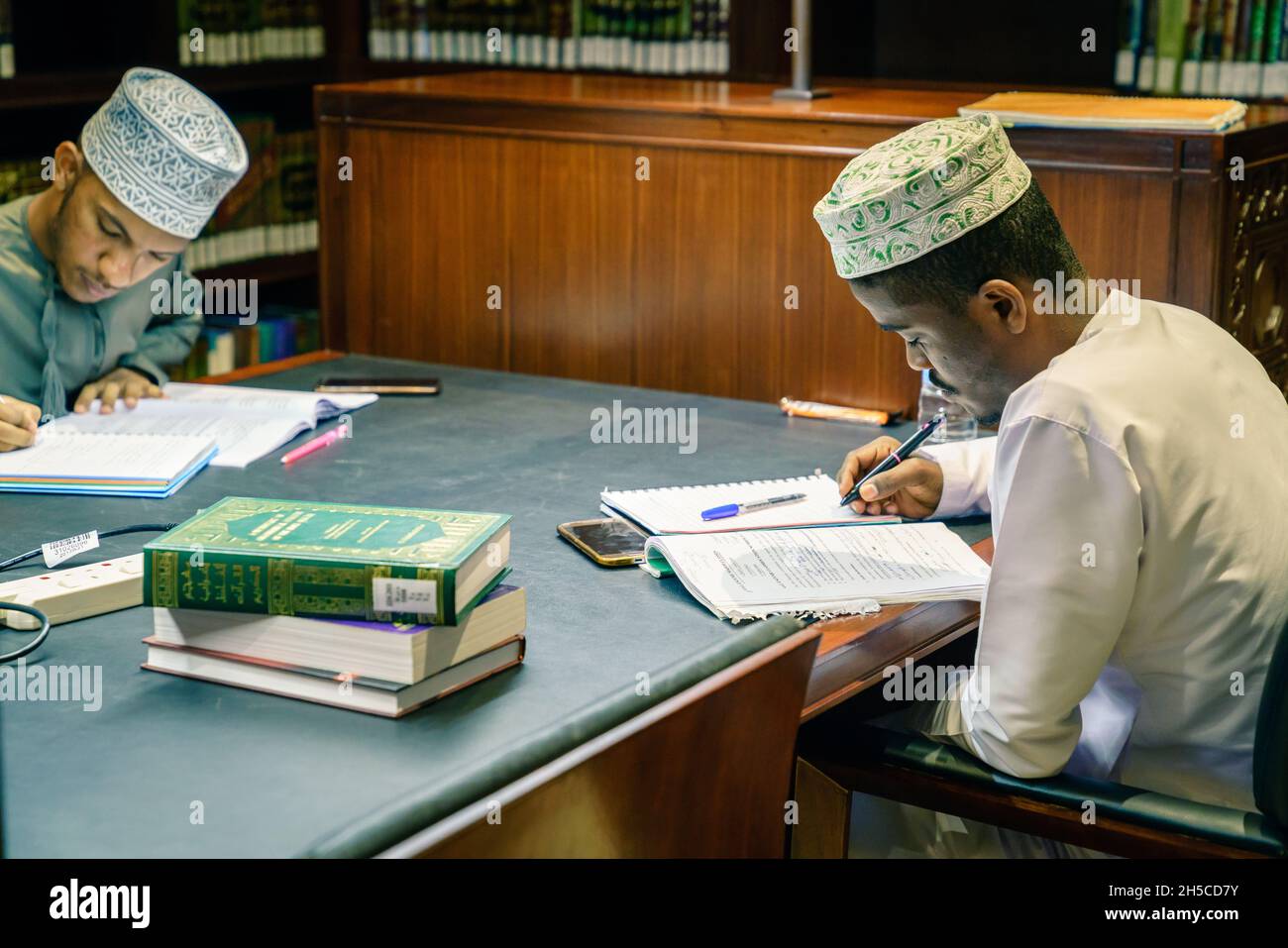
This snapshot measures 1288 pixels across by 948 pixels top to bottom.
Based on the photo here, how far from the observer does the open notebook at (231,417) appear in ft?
7.18

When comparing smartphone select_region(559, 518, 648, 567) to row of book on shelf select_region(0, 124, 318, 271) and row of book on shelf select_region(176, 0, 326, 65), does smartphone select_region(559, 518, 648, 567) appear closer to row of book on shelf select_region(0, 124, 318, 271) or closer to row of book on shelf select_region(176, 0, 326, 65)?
row of book on shelf select_region(0, 124, 318, 271)

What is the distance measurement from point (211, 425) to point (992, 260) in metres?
1.23

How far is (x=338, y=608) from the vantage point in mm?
1317

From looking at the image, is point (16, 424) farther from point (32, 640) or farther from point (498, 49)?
point (498, 49)

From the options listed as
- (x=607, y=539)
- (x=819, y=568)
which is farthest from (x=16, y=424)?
(x=819, y=568)

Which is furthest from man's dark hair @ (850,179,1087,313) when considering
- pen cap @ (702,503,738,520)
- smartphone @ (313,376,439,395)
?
smartphone @ (313,376,439,395)

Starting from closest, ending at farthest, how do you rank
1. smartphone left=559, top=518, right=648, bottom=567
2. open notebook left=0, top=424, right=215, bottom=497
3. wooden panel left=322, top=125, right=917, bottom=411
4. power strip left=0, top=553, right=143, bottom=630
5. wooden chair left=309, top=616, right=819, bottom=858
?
wooden chair left=309, top=616, right=819, bottom=858, power strip left=0, top=553, right=143, bottom=630, smartphone left=559, top=518, right=648, bottom=567, open notebook left=0, top=424, right=215, bottom=497, wooden panel left=322, top=125, right=917, bottom=411

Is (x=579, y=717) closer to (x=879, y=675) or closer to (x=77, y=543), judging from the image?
(x=879, y=675)

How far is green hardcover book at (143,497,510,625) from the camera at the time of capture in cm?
130

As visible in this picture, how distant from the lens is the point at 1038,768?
1463 millimetres

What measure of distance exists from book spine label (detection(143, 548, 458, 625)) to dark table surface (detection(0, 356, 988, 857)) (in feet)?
0.26

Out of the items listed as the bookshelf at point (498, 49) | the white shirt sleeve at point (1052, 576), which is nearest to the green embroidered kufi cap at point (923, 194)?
the white shirt sleeve at point (1052, 576)

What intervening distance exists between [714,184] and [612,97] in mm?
283

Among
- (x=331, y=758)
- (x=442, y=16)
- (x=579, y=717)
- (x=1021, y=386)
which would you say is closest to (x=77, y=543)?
(x=331, y=758)
